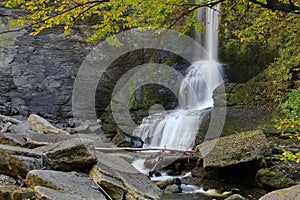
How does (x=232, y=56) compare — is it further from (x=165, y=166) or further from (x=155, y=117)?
(x=165, y=166)

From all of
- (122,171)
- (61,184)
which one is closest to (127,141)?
(122,171)

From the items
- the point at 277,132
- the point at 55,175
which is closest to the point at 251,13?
the point at 277,132

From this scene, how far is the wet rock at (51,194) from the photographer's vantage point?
242 cm

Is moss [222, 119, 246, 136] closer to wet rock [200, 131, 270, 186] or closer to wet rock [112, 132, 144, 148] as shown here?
wet rock [200, 131, 270, 186]

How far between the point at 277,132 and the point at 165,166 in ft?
8.91

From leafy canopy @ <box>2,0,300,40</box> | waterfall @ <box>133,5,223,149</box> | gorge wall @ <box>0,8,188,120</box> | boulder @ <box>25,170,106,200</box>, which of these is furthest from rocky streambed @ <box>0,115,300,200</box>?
gorge wall @ <box>0,8,188,120</box>

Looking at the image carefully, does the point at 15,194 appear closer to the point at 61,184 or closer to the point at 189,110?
the point at 61,184

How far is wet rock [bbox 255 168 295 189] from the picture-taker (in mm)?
4875

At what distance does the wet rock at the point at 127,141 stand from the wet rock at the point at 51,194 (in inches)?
267

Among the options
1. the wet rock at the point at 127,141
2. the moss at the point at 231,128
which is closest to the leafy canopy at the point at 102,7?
the moss at the point at 231,128

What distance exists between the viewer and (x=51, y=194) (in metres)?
2.50

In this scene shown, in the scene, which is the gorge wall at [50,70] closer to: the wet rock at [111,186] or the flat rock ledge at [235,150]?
the flat rock ledge at [235,150]

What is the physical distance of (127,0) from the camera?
3.18 meters

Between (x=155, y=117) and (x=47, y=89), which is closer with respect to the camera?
(x=155, y=117)
